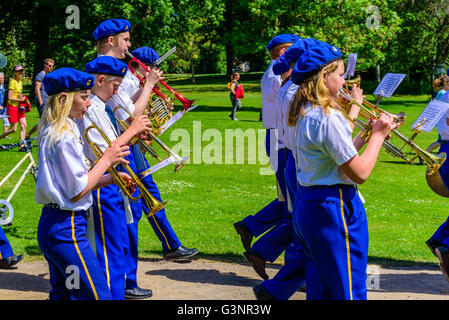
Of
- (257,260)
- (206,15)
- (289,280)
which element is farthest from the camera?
(206,15)

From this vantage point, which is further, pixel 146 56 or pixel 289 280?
pixel 146 56

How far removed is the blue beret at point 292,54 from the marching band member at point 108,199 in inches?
55.4

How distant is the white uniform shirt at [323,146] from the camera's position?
3449 millimetres

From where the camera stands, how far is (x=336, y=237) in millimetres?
3521

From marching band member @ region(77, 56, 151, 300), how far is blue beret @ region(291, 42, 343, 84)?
3.65ft

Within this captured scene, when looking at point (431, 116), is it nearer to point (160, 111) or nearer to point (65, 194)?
point (65, 194)

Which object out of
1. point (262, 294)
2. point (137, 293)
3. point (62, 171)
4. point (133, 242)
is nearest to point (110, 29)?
point (133, 242)

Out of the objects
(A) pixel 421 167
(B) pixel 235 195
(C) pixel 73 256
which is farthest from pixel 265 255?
(A) pixel 421 167

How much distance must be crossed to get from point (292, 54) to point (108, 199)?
6.33ft

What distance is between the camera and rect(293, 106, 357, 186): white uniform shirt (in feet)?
11.3

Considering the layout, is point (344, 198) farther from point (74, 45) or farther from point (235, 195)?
point (74, 45)

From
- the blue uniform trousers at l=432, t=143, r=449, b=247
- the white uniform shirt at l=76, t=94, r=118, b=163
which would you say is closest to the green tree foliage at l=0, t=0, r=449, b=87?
the blue uniform trousers at l=432, t=143, r=449, b=247

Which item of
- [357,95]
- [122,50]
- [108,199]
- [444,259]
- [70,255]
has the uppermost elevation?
[122,50]
